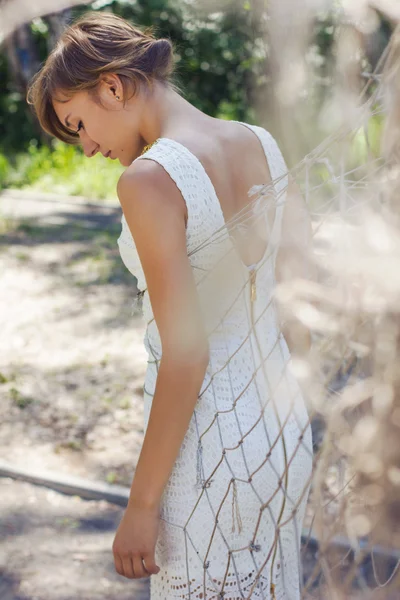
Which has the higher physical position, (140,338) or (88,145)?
(88,145)

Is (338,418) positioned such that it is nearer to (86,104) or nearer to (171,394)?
(171,394)

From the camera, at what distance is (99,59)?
1.49m

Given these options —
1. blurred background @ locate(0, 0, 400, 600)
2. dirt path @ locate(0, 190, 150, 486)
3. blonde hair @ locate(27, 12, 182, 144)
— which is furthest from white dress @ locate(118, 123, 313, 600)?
dirt path @ locate(0, 190, 150, 486)

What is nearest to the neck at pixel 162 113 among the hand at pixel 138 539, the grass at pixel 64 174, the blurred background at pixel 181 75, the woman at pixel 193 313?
the woman at pixel 193 313

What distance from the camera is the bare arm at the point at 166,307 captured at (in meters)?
1.28

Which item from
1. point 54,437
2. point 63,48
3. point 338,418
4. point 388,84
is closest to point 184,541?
point 338,418

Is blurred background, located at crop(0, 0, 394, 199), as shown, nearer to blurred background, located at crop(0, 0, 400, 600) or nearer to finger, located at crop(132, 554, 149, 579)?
blurred background, located at crop(0, 0, 400, 600)

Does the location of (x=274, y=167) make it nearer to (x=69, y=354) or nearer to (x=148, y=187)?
(x=148, y=187)

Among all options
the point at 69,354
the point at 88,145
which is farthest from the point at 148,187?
the point at 69,354

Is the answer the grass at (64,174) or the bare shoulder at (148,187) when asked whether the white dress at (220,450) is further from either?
the grass at (64,174)

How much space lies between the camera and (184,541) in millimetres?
1445

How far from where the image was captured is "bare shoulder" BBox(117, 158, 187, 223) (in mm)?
1286

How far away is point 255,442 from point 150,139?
68 cm

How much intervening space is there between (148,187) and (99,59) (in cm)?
37
